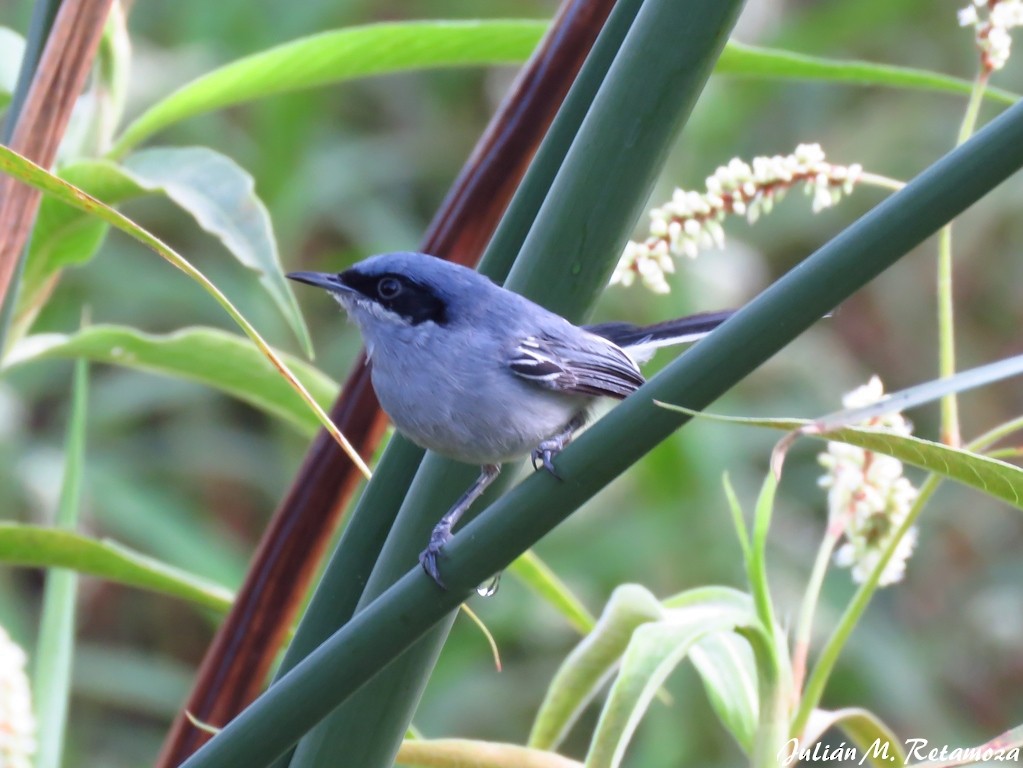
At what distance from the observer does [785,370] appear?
3096mm

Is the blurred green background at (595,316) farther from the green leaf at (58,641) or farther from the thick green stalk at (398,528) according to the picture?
the thick green stalk at (398,528)

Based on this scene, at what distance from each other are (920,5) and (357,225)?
1.77 m

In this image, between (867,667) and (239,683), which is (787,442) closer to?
(239,683)

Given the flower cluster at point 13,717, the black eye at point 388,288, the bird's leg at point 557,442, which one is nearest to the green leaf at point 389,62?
the black eye at point 388,288

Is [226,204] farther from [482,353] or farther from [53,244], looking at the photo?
[482,353]

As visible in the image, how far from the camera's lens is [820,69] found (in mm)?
1021

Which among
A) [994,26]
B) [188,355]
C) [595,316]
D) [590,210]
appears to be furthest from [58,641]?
[595,316]

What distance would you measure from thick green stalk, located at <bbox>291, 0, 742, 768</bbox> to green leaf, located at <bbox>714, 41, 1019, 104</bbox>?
377 millimetres

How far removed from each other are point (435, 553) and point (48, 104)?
1.48 ft

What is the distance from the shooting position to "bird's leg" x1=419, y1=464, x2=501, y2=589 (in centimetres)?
58

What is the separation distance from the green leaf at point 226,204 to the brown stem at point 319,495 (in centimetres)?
12

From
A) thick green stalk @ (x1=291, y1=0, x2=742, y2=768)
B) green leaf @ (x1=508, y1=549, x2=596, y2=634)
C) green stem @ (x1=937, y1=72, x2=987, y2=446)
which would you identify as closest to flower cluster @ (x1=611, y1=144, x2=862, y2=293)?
green stem @ (x1=937, y1=72, x2=987, y2=446)

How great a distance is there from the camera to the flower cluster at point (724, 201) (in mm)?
861

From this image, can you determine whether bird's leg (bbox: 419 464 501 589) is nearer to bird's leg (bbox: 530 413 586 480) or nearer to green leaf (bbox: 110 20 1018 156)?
bird's leg (bbox: 530 413 586 480)
